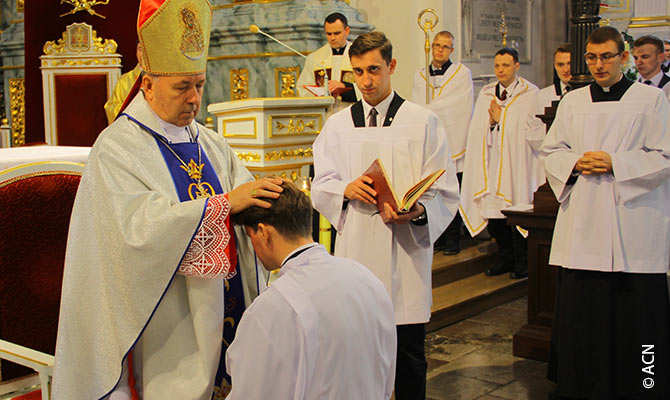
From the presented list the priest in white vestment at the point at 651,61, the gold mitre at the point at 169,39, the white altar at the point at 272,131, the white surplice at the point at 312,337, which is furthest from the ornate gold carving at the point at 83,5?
the white surplice at the point at 312,337

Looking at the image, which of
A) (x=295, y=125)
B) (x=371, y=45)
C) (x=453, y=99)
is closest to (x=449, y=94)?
(x=453, y=99)

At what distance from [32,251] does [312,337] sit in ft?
4.73

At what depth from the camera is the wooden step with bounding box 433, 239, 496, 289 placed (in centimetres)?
664

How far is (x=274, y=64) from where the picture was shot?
803 cm

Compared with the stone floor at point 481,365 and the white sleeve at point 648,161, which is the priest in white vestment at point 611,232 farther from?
the stone floor at point 481,365

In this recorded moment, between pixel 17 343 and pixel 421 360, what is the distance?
5.48ft

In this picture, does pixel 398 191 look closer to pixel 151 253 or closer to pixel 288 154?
pixel 151 253

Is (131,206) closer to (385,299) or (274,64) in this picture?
(385,299)

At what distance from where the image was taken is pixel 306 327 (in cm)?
178

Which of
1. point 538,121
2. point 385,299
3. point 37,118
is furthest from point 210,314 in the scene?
point 538,121

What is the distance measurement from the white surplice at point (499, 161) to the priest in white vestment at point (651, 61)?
0.98 meters

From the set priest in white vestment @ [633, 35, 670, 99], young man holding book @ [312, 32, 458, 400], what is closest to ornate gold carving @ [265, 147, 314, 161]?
young man holding book @ [312, 32, 458, 400]

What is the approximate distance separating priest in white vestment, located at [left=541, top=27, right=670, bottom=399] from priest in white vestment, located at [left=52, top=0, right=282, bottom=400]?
7.71ft

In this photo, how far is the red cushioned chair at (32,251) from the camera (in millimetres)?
2742
